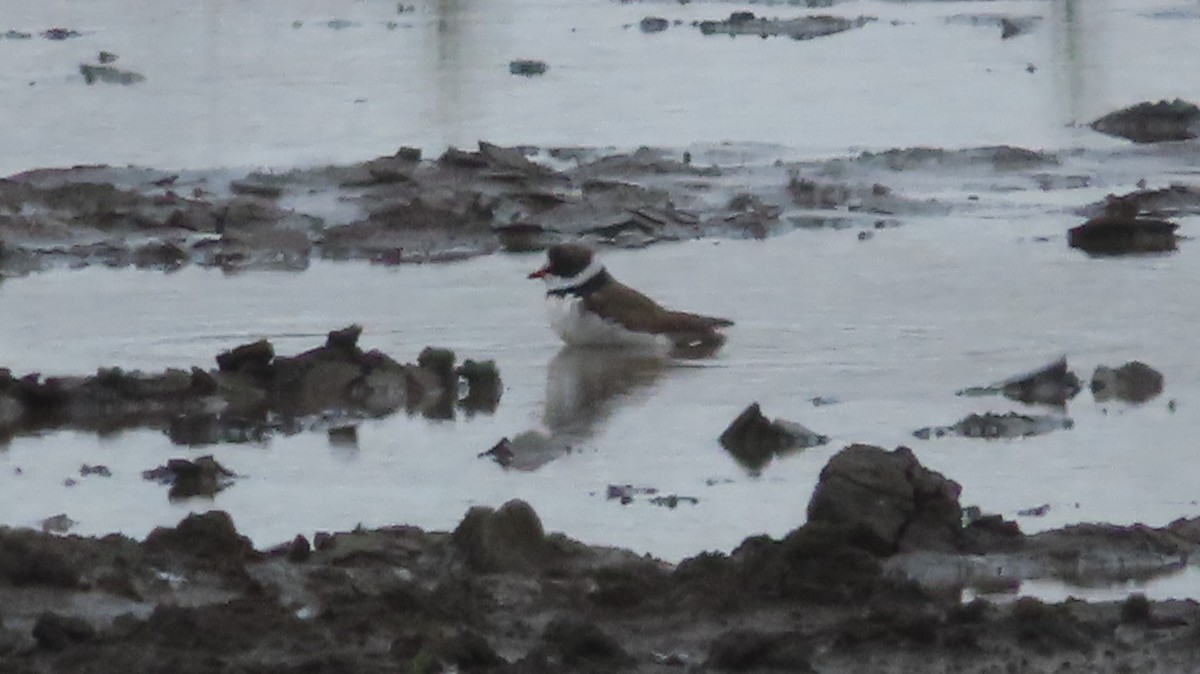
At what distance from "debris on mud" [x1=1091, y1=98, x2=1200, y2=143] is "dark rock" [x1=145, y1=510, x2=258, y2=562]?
10187 millimetres

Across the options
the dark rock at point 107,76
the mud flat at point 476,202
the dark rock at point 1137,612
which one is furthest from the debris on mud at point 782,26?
the dark rock at point 1137,612

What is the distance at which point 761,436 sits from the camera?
806 centimetres

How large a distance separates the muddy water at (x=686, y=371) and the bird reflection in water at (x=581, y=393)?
0.08 feet

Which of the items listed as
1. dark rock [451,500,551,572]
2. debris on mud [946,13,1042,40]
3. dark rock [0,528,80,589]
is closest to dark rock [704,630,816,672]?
dark rock [451,500,551,572]

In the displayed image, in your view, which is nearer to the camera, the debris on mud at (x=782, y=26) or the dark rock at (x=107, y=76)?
the dark rock at (x=107, y=76)

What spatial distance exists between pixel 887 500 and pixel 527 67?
1373 centimetres

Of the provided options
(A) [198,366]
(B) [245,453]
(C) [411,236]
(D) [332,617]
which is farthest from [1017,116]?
(D) [332,617]

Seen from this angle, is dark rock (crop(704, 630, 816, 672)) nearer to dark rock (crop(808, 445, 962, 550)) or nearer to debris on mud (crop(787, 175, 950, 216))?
dark rock (crop(808, 445, 962, 550))

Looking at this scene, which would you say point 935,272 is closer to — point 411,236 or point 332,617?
point 411,236

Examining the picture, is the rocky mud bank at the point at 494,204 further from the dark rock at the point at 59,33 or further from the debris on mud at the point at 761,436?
the dark rock at the point at 59,33

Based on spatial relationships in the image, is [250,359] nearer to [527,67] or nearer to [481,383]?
[481,383]

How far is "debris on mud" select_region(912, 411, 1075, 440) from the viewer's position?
26.8 ft

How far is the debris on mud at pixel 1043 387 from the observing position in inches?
341

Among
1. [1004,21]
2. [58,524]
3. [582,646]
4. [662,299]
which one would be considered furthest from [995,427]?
[1004,21]
